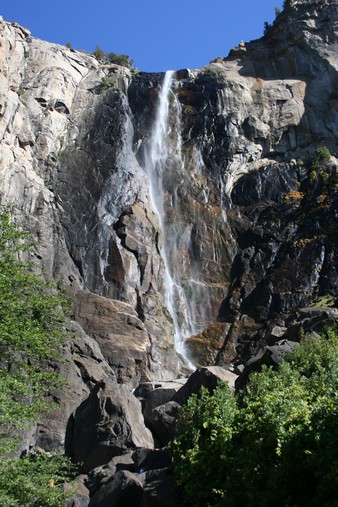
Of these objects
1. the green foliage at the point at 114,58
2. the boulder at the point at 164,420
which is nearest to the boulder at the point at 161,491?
the boulder at the point at 164,420

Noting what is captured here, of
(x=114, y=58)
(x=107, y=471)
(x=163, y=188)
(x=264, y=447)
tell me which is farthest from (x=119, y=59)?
(x=264, y=447)

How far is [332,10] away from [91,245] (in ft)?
100

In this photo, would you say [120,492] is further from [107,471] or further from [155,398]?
[155,398]

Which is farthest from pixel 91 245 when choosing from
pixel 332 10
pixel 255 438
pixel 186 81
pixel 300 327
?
pixel 332 10

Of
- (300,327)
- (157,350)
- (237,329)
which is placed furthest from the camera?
(237,329)

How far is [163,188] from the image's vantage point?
42.3m

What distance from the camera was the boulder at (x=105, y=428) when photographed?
2084cm

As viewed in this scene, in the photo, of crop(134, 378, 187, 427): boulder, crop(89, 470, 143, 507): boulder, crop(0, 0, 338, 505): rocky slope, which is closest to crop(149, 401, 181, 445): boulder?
crop(134, 378, 187, 427): boulder

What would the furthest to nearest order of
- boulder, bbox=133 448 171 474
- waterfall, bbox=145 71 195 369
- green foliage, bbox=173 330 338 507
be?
waterfall, bbox=145 71 195 369
boulder, bbox=133 448 171 474
green foliage, bbox=173 330 338 507

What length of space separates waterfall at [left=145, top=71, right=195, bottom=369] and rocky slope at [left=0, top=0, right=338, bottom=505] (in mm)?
215

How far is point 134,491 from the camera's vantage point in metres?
15.8

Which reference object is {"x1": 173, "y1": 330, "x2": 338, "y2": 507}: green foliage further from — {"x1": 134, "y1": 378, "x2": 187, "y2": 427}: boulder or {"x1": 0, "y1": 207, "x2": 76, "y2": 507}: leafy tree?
{"x1": 134, "y1": 378, "x2": 187, "y2": 427}: boulder

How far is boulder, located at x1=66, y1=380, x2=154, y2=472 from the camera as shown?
68.4 ft

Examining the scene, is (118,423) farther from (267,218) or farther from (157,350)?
(267,218)
